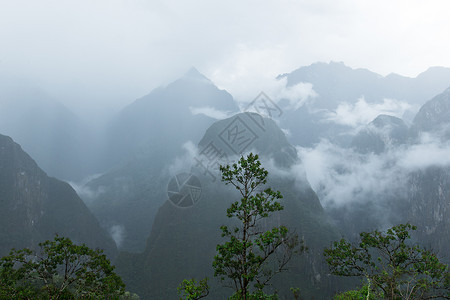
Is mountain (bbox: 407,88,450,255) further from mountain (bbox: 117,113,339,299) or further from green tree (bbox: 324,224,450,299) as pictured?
green tree (bbox: 324,224,450,299)

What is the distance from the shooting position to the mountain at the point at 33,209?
142 metres

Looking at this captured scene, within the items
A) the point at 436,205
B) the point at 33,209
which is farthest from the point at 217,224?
the point at 436,205

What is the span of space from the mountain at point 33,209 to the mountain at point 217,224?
155ft

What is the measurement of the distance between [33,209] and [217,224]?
107340 mm

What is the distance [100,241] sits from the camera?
184 meters

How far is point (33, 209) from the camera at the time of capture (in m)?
158

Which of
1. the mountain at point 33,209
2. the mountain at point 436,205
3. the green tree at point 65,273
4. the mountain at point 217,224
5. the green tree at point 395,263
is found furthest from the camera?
the mountain at point 436,205

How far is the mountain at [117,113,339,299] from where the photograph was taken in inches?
5458

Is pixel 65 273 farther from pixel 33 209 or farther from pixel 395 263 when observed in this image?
pixel 33 209

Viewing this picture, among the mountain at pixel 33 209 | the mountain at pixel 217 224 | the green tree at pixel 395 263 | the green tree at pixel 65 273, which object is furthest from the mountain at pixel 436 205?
the mountain at pixel 33 209

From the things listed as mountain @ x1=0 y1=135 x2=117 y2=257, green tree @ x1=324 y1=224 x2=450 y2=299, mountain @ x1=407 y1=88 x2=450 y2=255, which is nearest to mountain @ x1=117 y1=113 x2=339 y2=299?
mountain @ x1=0 y1=135 x2=117 y2=257

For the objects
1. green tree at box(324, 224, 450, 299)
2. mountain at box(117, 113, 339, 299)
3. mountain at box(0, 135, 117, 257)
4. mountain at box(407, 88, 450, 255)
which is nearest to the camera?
green tree at box(324, 224, 450, 299)

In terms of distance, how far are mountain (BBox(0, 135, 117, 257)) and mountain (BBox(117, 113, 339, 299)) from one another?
4721 centimetres

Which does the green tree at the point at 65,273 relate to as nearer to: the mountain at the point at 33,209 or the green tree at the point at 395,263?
the green tree at the point at 395,263
